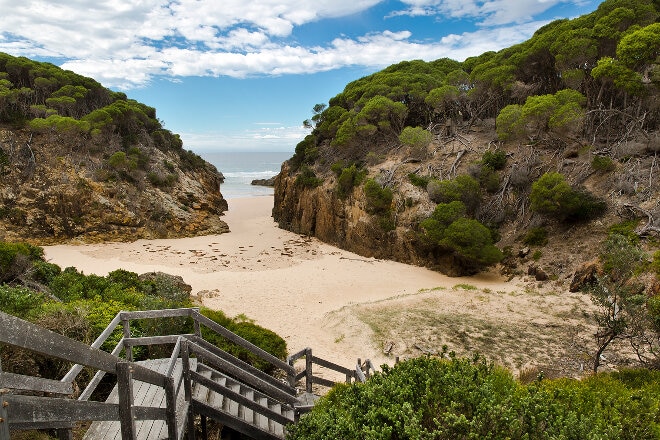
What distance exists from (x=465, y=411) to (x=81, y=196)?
27750 millimetres

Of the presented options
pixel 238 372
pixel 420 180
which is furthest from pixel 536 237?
pixel 238 372

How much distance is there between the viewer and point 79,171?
84.9ft

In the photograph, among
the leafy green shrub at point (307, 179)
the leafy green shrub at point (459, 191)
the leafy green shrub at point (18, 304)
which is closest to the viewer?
the leafy green shrub at point (18, 304)

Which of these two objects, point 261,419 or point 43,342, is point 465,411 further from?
point 261,419

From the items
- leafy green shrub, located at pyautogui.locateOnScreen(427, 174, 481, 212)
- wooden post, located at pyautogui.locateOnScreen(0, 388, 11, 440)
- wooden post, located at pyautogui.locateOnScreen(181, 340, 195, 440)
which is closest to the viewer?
wooden post, located at pyautogui.locateOnScreen(0, 388, 11, 440)

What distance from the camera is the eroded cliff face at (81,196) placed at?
940 inches

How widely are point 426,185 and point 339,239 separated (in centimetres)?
676

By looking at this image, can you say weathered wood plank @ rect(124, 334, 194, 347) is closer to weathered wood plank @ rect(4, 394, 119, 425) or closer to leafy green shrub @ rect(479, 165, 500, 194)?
weathered wood plank @ rect(4, 394, 119, 425)

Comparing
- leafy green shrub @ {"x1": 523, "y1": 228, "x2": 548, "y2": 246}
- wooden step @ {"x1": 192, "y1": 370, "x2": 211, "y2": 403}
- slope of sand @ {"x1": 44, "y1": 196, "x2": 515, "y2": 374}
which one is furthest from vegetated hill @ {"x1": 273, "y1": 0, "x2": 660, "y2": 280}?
wooden step @ {"x1": 192, "y1": 370, "x2": 211, "y2": 403}

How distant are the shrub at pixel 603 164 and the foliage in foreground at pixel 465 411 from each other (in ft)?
55.3

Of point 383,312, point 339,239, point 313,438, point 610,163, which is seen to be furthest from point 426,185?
point 313,438

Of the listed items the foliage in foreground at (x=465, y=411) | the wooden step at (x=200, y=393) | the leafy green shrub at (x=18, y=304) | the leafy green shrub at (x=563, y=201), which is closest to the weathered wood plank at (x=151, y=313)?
the wooden step at (x=200, y=393)

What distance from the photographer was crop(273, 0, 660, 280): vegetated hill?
17.4 metres

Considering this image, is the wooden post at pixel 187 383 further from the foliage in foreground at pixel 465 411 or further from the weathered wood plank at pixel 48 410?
the weathered wood plank at pixel 48 410
